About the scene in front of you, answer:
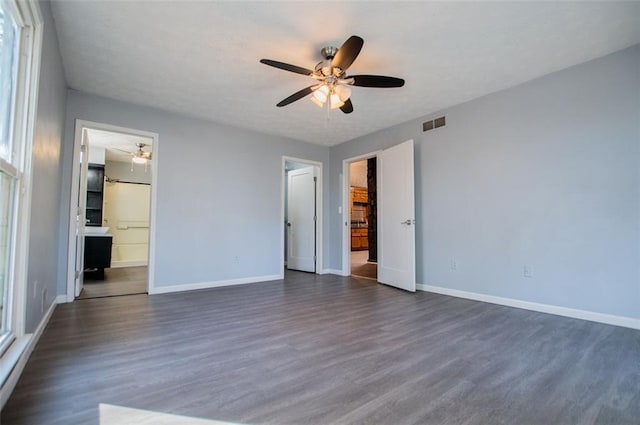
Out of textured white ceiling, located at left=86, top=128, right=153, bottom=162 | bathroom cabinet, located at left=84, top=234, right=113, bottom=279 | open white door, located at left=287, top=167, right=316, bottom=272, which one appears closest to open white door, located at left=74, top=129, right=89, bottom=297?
textured white ceiling, located at left=86, top=128, right=153, bottom=162

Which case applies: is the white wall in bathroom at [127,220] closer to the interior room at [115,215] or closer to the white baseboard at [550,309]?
the interior room at [115,215]

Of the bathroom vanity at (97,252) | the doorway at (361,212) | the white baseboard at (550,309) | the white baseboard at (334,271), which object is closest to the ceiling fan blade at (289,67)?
the white baseboard at (550,309)

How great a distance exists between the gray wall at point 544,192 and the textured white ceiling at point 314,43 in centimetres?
30

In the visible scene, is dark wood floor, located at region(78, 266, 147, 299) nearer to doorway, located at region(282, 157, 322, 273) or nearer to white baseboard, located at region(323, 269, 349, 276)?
doorway, located at region(282, 157, 322, 273)

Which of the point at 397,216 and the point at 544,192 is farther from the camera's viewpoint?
the point at 397,216

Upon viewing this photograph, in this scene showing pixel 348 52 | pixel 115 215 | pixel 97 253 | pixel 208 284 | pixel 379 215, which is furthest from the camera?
pixel 115 215

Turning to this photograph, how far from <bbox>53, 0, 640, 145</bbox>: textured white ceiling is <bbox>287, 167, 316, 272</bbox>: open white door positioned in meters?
2.37

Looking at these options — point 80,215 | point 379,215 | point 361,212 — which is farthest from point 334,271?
point 361,212

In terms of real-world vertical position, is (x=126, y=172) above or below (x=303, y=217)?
above

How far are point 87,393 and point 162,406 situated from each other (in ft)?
1.46

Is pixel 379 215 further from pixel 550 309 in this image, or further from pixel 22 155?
pixel 22 155

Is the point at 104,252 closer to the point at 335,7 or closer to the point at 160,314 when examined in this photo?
the point at 160,314

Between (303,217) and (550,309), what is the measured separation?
408cm

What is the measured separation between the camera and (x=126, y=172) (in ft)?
22.9
